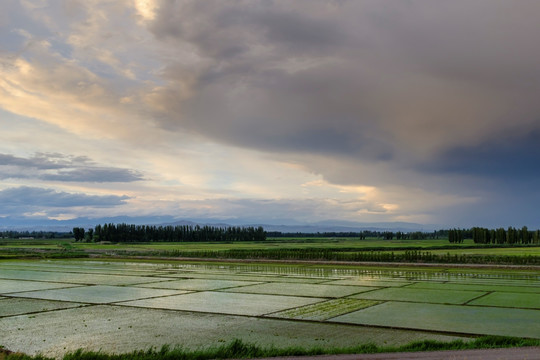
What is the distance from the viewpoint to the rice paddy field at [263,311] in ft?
64.0

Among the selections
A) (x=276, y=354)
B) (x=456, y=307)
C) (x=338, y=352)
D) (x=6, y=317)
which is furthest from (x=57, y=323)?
(x=456, y=307)

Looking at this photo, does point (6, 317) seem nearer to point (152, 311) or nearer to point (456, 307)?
point (152, 311)

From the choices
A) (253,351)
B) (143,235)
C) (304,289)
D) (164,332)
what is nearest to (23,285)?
(304,289)

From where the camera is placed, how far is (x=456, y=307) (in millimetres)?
26859

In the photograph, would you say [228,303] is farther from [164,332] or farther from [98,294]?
[98,294]

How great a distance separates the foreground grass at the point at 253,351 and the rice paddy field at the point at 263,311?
1.33 m

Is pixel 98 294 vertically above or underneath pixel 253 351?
underneath

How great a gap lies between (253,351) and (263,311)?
10077 millimetres

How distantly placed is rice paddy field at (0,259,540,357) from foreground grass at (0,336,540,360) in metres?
1.33

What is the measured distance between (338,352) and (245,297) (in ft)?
53.5

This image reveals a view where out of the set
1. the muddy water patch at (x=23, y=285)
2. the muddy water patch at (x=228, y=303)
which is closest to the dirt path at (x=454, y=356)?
the muddy water patch at (x=228, y=303)

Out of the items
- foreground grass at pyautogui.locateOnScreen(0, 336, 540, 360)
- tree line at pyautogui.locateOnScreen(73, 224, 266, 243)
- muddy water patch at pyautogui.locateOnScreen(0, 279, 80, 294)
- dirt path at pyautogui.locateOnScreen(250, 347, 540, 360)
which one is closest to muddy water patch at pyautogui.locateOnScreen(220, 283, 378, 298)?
foreground grass at pyautogui.locateOnScreen(0, 336, 540, 360)

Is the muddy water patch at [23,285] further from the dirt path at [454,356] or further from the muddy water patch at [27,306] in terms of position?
the dirt path at [454,356]

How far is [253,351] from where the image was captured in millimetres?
16328
